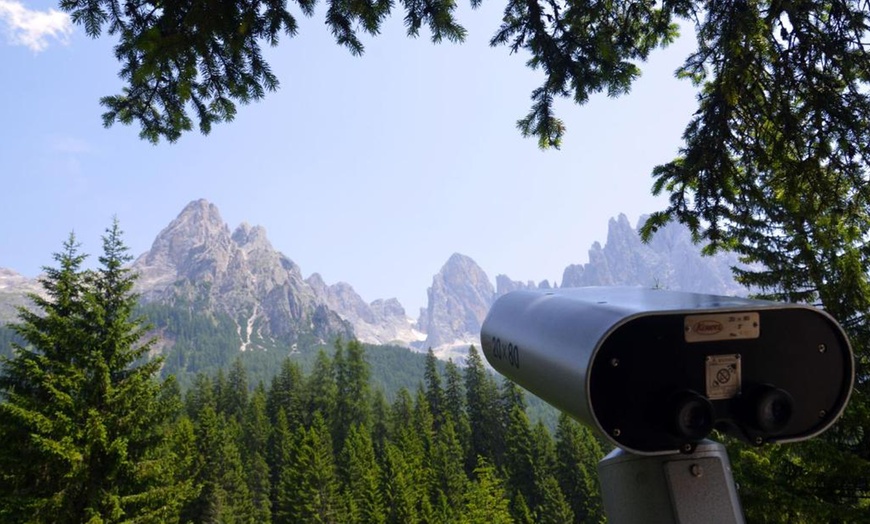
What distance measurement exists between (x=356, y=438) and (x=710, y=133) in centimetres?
4599

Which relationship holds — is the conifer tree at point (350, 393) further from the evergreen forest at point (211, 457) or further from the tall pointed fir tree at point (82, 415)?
the tall pointed fir tree at point (82, 415)

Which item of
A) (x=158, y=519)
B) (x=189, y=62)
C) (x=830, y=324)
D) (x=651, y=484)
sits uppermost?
(x=189, y=62)

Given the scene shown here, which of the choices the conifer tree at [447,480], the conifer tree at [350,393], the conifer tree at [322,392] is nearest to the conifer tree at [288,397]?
the conifer tree at [322,392]

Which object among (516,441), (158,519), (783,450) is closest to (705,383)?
(783,450)

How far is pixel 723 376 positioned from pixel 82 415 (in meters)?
13.9

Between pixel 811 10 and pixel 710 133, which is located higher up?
pixel 811 10

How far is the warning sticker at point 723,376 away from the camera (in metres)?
1.48

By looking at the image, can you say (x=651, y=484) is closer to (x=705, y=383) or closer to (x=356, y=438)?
(x=705, y=383)

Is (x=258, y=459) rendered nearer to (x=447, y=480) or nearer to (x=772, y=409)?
(x=447, y=480)

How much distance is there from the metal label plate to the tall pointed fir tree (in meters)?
13.1

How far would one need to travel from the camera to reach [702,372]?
1486mm

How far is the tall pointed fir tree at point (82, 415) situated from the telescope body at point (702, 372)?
12829 millimetres

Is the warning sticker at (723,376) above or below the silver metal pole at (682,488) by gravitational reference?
above

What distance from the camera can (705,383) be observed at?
1.48 metres
